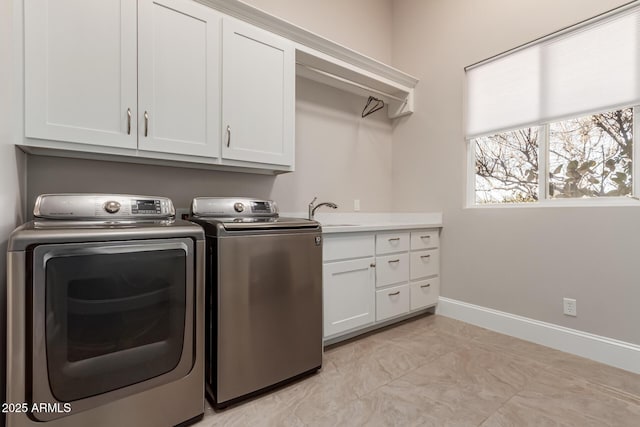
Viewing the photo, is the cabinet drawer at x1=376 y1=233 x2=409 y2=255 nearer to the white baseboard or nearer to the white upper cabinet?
the white baseboard

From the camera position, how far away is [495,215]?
2598 mm

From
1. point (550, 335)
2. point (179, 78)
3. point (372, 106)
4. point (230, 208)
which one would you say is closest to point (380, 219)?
point (372, 106)

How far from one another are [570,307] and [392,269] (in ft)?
4.13

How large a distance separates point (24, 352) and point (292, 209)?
1869 mm

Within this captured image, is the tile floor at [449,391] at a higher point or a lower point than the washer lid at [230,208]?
lower

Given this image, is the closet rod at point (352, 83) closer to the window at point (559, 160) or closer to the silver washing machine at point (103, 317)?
the window at point (559, 160)

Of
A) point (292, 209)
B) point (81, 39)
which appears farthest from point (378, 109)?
point (81, 39)

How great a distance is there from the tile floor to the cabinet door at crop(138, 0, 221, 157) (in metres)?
1.47

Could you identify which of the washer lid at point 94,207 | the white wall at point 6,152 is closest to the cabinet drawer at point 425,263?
the washer lid at point 94,207

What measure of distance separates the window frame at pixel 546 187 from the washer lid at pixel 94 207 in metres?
2.57

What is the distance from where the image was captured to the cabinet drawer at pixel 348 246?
213 cm

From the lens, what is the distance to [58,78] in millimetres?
1451

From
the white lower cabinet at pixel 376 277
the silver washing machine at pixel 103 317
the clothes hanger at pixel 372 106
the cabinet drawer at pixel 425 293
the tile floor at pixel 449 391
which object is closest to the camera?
the silver washing machine at pixel 103 317

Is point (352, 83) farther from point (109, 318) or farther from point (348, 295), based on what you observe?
point (109, 318)
